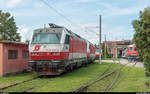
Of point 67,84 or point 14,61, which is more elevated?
point 14,61

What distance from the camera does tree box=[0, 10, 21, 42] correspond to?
50.1 m

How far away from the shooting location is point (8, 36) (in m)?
50.4

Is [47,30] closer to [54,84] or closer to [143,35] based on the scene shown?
[54,84]

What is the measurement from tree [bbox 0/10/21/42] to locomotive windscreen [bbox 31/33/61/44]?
36.5 meters

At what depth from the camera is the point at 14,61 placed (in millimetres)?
17234

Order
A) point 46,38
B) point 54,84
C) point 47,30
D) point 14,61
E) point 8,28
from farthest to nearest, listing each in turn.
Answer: point 8,28, point 14,61, point 47,30, point 46,38, point 54,84

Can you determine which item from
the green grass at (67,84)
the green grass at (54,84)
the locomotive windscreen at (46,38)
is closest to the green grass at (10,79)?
the green grass at (67,84)

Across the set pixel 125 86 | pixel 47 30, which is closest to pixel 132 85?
pixel 125 86

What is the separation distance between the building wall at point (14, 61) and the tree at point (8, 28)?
32787mm

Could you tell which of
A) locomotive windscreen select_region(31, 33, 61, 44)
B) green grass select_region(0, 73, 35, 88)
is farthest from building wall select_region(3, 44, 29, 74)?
locomotive windscreen select_region(31, 33, 61, 44)

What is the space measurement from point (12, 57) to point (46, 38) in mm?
3628

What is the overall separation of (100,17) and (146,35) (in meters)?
22.6

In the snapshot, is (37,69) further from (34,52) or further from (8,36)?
(8,36)

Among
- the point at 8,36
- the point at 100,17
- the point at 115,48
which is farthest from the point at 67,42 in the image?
the point at 115,48
